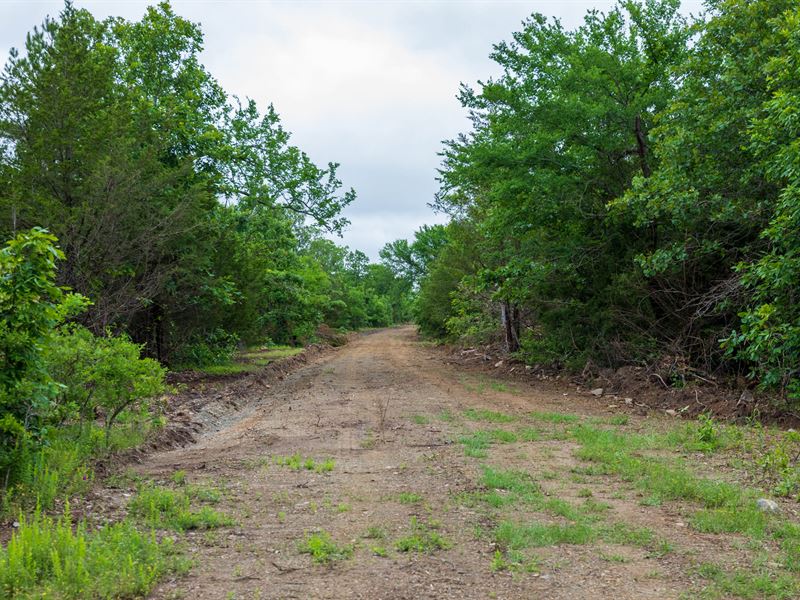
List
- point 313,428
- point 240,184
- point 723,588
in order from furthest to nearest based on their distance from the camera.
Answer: point 240,184
point 313,428
point 723,588

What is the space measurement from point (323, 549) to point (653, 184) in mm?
10665

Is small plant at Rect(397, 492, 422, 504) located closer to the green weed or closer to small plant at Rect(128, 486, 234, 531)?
small plant at Rect(128, 486, 234, 531)

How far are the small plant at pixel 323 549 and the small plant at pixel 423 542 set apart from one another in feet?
1.40

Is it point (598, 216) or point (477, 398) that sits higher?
point (598, 216)

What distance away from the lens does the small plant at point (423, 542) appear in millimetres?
4988

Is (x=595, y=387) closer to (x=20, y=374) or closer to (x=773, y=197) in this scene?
(x=773, y=197)

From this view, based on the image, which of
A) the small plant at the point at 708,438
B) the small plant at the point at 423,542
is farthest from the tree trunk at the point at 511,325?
the small plant at the point at 423,542

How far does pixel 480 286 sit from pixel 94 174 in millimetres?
11013

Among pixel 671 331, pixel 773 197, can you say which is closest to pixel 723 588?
pixel 773 197

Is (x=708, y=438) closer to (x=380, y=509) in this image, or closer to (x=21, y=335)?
(x=380, y=509)

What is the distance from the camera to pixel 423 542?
5.12m

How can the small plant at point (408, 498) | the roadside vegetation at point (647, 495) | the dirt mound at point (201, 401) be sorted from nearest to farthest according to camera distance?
the roadside vegetation at point (647, 495) → the small plant at point (408, 498) → the dirt mound at point (201, 401)

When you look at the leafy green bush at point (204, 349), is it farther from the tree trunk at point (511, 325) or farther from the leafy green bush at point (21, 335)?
the leafy green bush at point (21, 335)

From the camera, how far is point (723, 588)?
4246 millimetres
